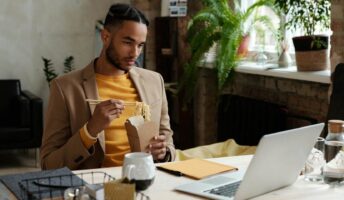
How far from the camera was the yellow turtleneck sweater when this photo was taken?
2238mm

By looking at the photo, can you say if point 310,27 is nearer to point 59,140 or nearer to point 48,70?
point 59,140

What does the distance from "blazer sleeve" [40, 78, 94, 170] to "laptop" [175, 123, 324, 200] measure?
57 cm

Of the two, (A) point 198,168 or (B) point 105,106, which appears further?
(B) point 105,106

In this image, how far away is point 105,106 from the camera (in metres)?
2.02

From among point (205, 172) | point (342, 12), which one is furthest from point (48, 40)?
point (205, 172)

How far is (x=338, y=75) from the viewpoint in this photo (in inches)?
113

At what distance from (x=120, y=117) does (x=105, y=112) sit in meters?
0.25

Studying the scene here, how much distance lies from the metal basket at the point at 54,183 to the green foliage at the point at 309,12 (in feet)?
6.77

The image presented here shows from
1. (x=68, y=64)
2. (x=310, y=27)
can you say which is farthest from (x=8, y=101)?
(x=310, y=27)

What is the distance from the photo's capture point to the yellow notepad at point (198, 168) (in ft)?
6.00

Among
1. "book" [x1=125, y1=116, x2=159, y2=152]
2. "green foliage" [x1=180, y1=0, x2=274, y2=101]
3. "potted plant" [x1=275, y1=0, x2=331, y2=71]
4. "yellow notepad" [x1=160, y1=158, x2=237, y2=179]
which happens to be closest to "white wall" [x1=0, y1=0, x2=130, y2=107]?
"green foliage" [x1=180, y1=0, x2=274, y2=101]

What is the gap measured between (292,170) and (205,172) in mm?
317

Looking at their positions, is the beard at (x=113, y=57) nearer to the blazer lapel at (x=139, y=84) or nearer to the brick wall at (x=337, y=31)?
the blazer lapel at (x=139, y=84)

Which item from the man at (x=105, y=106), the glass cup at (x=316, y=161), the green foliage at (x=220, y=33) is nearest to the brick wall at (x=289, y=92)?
the green foliage at (x=220, y=33)
